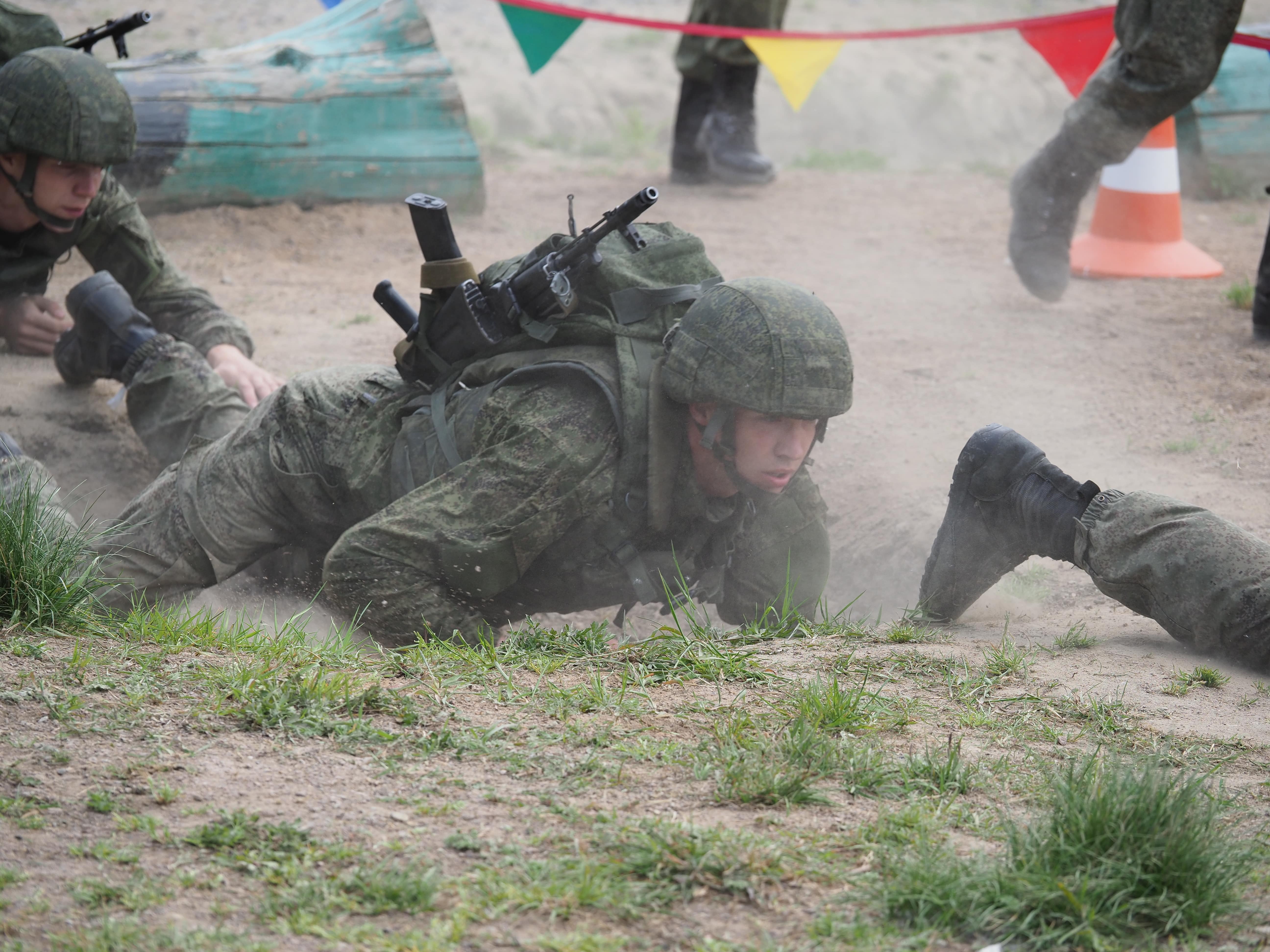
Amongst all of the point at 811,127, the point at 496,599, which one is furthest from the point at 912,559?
the point at 811,127

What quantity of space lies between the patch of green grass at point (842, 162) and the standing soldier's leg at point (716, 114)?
1515mm

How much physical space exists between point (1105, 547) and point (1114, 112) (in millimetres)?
3113

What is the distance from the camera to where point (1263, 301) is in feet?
18.3

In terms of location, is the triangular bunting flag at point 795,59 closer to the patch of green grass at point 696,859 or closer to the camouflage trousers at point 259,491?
the camouflage trousers at point 259,491

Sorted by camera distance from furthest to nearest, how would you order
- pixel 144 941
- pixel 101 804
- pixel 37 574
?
pixel 37 574, pixel 101 804, pixel 144 941

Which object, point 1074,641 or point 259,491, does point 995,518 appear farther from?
point 259,491

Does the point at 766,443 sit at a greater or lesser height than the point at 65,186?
lesser

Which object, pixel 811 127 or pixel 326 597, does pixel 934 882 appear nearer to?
pixel 326 597

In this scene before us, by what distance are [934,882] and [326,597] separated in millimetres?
1927

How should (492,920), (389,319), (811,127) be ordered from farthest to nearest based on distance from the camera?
(811,127) < (389,319) < (492,920)

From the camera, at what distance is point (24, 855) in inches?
74.8

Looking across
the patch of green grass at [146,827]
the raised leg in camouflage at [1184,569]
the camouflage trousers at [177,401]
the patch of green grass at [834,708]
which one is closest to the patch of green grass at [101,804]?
the patch of green grass at [146,827]

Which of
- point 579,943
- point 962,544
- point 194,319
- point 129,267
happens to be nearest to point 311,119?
point 129,267

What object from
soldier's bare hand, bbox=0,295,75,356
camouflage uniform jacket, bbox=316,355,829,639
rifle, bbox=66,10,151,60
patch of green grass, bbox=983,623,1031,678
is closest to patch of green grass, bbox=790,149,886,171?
rifle, bbox=66,10,151,60
